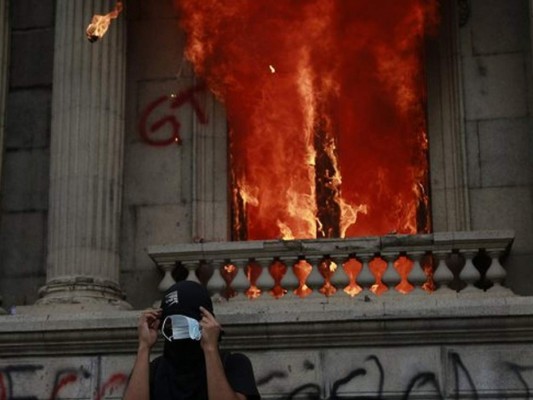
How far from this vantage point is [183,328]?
6.42 m

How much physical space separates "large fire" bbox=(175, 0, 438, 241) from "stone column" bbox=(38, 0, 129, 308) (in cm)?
145

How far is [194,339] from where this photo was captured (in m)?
6.39

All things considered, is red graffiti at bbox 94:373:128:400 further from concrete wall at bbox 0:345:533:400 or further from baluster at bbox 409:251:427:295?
baluster at bbox 409:251:427:295

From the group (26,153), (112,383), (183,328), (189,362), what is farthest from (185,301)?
(26,153)

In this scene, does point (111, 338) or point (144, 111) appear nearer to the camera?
point (111, 338)

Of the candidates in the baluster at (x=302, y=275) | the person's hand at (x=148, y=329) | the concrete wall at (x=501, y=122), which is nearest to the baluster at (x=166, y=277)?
the baluster at (x=302, y=275)

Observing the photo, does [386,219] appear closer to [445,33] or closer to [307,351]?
[445,33]

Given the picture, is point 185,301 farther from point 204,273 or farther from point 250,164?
point 250,164

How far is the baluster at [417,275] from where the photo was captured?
1308cm

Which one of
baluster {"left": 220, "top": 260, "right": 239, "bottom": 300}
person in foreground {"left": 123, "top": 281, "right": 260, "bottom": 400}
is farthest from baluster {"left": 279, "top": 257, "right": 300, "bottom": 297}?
person in foreground {"left": 123, "top": 281, "right": 260, "bottom": 400}

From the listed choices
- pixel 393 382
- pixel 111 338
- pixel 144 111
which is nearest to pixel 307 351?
pixel 393 382

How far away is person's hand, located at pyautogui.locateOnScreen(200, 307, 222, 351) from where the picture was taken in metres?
6.36

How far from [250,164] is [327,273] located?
2293mm

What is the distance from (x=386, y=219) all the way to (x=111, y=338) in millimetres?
4444
